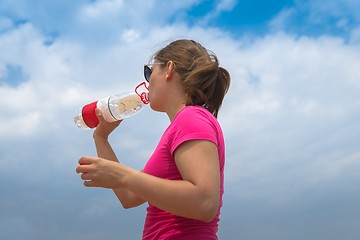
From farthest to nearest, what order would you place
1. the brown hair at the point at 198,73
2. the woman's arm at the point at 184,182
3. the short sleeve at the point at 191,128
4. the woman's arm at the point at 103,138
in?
1. the woman's arm at the point at 103,138
2. the brown hair at the point at 198,73
3. the short sleeve at the point at 191,128
4. the woman's arm at the point at 184,182

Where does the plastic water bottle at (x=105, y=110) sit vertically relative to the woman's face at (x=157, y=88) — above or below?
above

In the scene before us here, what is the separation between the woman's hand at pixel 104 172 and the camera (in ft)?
10.3

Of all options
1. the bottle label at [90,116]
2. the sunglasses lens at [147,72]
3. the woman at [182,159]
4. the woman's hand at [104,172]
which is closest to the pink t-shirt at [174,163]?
the woman at [182,159]

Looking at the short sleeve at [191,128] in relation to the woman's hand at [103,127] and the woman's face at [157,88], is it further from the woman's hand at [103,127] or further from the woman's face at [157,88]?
the woman's hand at [103,127]

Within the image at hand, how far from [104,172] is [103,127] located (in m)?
1.56

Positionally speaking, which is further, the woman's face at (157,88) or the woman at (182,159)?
the woman's face at (157,88)

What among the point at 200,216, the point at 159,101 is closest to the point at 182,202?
the point at 200,216

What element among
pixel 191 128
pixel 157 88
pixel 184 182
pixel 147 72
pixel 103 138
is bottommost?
pixel 184 182

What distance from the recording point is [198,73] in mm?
3625

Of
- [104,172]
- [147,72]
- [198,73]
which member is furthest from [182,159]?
[147,72]

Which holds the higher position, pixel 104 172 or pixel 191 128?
pixel 191 128

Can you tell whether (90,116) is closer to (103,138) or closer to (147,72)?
(103,138)

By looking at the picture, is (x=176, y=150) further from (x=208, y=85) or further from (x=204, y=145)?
(x=208, y=85)

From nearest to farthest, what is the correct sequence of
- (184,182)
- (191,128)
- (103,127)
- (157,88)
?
(184,182) → (191,128) → (157,88) → (103,127)
